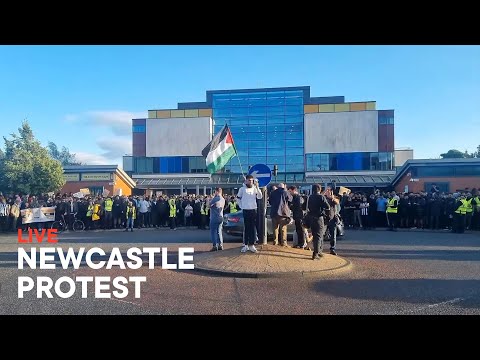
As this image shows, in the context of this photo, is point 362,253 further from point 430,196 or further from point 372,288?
point 430,196

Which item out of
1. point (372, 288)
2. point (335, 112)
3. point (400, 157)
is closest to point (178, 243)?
point (372, 288)

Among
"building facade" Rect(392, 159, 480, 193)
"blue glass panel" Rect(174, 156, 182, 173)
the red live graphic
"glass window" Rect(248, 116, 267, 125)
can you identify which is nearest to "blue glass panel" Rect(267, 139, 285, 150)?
"glass window" Rect(248, 116, 267, 125)

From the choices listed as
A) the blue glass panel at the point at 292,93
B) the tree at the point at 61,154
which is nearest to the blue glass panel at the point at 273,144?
the blue glass panel at the point at 292,93

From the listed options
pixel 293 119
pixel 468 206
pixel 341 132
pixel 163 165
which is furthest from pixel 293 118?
pixel 468 206

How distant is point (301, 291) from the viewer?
25.0 ft

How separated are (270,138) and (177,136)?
11833mm

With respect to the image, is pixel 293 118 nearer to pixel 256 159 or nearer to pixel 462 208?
pixel 256 159

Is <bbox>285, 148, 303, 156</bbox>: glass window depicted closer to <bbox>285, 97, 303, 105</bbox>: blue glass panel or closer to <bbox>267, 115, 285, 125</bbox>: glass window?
<bbox>267, 115, 285, 125</bbox>: glass window

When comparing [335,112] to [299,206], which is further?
[335,112]

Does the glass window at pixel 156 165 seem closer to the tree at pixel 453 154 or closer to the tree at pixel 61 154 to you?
the tree at pixel 453 154

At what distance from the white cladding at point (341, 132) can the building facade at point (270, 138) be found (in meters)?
0.11

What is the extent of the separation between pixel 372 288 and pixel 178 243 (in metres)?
7.99

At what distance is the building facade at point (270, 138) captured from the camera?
1898 inches
